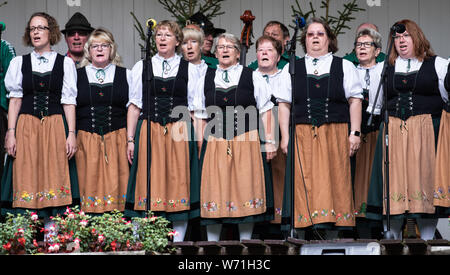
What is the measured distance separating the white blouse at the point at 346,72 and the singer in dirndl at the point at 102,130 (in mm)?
1504

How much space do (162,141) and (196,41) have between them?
110 centimetres

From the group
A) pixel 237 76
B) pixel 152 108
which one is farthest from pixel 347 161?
pixel 152 108

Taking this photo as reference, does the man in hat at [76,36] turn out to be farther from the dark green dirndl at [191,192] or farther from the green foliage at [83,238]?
the green foliage at [83,238]

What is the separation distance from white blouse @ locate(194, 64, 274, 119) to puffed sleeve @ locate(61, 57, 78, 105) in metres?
0.99

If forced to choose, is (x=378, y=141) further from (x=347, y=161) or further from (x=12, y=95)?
(x=12, y=95)

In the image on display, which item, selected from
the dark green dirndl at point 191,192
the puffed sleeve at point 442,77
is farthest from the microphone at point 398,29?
the dark green dirndl at point 191,192

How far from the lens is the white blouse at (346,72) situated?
6.33 metres

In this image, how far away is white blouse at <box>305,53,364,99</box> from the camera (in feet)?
20.8

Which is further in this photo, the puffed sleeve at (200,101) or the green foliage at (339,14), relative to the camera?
the green foliage at (339,14)

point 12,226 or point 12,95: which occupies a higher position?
point 12,95

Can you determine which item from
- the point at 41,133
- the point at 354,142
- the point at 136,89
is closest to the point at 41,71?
the point at 41,133

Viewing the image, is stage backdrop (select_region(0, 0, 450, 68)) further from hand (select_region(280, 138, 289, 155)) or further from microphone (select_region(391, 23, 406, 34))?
microphone (select_region(391, 23, 406, 34))
